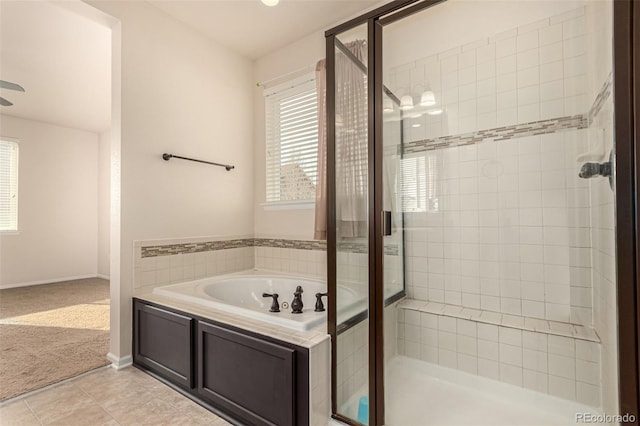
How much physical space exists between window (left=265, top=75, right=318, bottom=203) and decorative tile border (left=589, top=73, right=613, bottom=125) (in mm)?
1893

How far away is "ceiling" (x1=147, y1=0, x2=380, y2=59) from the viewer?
2.50 metres

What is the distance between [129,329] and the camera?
91.6 inches

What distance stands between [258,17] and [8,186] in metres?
4.87

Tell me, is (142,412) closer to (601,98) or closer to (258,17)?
(601,98)

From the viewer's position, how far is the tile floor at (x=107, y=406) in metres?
1.68

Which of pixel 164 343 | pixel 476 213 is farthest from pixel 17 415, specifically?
pixel 476 213

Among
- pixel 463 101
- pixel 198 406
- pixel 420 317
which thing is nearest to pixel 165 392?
pixel 198 406

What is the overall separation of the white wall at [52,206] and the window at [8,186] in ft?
0.21

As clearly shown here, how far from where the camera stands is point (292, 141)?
306 centimetres

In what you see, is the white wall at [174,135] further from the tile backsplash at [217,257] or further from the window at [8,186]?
the window at [8,186]

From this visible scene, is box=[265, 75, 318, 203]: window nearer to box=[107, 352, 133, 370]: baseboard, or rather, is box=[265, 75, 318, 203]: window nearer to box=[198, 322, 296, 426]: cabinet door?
box=[198, 322, 296, 426]: cabinet door

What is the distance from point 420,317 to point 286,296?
113cm

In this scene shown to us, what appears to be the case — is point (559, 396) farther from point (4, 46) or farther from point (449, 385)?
point (4, 46)

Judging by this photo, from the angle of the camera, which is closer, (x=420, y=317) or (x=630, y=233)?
(x=630, y=233)
